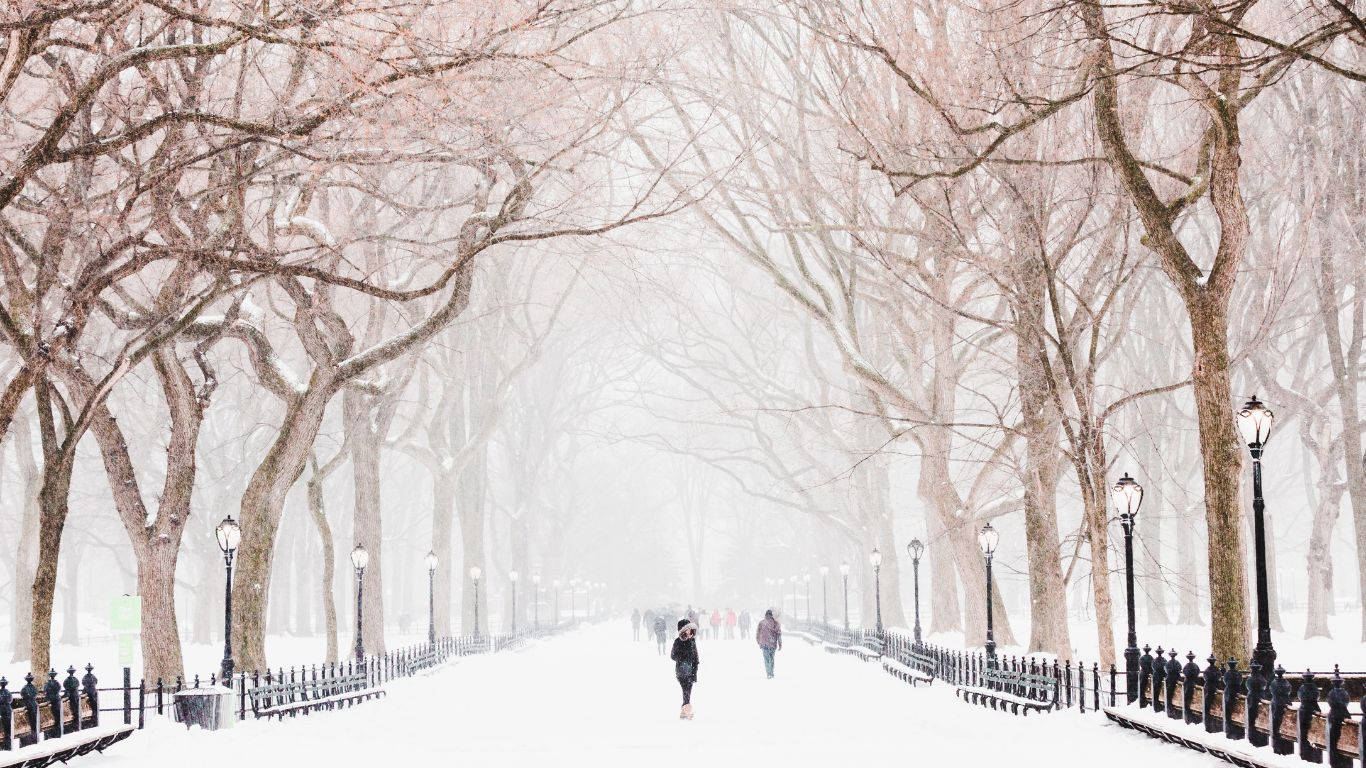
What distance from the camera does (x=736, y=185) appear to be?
26.8 metres

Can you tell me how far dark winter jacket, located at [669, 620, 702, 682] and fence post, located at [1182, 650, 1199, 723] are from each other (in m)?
6.99

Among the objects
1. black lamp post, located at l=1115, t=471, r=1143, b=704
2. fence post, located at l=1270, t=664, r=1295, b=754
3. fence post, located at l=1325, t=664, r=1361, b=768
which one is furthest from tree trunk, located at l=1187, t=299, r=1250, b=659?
fence post, located at l=1325, t=664, r=1361, b=768

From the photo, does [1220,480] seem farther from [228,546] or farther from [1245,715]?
[228,546]

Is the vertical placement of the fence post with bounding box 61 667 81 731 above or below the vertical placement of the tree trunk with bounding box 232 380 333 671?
below

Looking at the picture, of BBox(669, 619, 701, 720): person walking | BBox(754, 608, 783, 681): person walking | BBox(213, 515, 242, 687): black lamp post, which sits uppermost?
BBox(213, 515, 242, 687): black lamp post

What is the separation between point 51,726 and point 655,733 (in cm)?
634

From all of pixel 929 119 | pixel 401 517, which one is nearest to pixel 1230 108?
pixel 929 119

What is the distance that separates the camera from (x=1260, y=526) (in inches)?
535

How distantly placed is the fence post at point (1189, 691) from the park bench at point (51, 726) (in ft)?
32.3

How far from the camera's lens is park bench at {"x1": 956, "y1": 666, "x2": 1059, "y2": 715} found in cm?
1820

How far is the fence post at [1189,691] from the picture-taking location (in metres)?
13.3

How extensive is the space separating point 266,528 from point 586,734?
7.93 metres

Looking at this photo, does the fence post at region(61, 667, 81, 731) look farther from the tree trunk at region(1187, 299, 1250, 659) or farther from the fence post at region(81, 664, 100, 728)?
the tree trunk at region(1187, 299, 1250, 659)

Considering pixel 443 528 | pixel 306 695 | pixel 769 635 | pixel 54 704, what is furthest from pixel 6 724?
pixel 443 528
